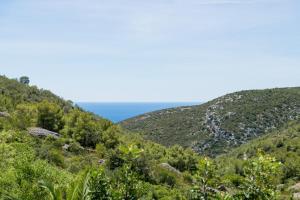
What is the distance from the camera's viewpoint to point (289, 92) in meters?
85.6

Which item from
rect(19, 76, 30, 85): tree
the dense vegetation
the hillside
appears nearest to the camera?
the dense vegetation

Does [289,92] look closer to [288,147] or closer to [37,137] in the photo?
[288,147]

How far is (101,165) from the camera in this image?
21.1 m

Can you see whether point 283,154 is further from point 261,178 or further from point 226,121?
point 261,178

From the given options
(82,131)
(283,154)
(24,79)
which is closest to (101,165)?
(82,131)

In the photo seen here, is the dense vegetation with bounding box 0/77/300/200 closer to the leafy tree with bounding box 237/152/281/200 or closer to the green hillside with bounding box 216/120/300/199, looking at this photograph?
the leafy tree with bounding box 237/152/281/200

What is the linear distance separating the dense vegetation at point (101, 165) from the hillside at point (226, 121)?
15606 mm

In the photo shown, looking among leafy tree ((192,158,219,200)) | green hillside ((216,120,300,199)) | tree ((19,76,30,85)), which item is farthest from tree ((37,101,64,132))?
tree ((19,76,30,85))

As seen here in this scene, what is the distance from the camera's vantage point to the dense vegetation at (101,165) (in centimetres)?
826

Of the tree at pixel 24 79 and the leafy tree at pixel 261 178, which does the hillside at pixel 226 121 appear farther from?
the leafy tree at pixel 261 178

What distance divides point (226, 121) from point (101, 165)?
59.1m

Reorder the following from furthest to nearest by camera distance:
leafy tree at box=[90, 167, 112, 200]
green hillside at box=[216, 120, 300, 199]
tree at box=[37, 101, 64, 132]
A: green hillside at box=[216, 120, 300, 199] < tree at box=[37, 101, 64, 132] < leafy tree at box=[90, 167, 112, 200]

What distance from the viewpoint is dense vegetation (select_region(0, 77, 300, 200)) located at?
8.26m

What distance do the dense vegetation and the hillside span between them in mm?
15606
